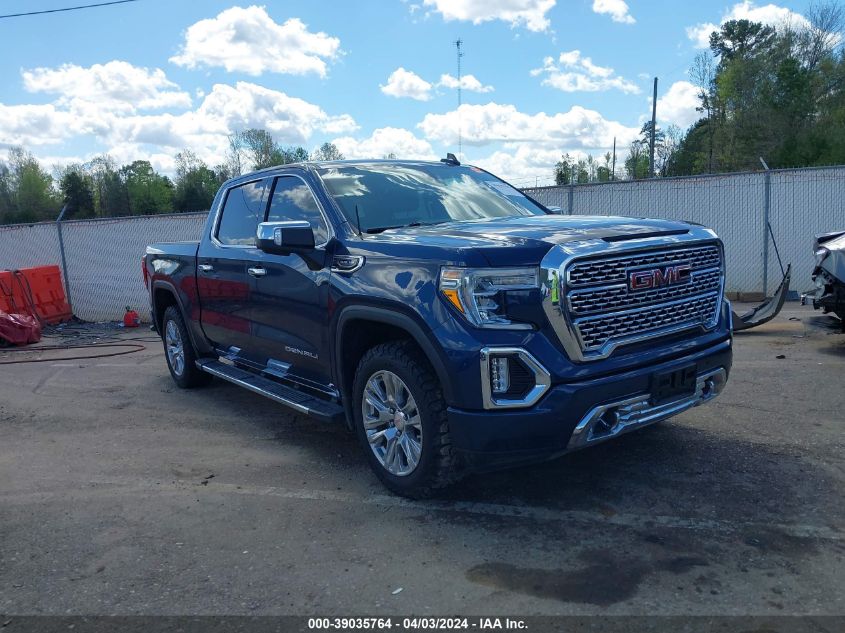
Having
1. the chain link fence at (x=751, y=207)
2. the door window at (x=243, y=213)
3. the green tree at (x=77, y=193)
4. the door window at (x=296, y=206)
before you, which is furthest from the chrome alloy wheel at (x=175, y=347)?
the green tree at (x=77, y=193)

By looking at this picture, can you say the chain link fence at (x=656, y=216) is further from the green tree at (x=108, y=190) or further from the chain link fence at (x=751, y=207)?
the green tree at (x=108, y=190)

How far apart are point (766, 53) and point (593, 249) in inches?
2190

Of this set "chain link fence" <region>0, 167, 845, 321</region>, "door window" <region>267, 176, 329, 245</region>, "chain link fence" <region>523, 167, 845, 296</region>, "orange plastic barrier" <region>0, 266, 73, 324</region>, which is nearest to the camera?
"door window" <region>267, 176, 329, 245</region>

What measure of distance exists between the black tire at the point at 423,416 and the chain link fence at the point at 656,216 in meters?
9.78

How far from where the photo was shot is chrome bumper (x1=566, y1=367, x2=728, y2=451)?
350cm

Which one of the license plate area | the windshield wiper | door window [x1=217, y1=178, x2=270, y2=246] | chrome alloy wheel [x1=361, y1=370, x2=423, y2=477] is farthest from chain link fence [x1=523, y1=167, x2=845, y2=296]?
chrome alloy wheel [x1=361, y1=370, x2=423, y2=477]

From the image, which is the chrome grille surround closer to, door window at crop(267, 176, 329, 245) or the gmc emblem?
the gmc emblem

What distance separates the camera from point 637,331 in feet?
12.4

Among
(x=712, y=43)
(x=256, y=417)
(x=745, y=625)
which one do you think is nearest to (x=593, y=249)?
(x=745, y=625)

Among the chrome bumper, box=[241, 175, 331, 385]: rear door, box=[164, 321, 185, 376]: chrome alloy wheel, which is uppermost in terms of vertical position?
box=[241, 175, 331, 385]: rear door

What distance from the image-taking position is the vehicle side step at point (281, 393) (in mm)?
4572

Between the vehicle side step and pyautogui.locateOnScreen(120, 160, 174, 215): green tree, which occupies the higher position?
pyautogui.locateOnScreen(120, 160, 174, 215): green tree

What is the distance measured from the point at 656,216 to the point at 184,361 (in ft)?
31.9

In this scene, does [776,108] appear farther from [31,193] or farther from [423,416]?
[31,193]
